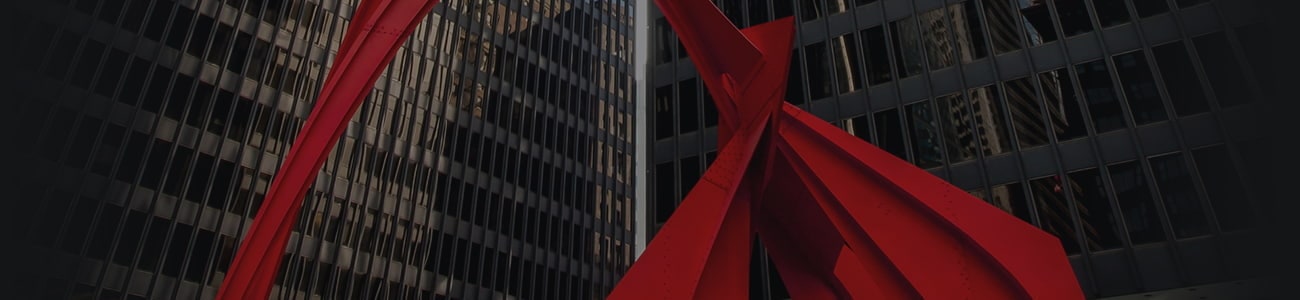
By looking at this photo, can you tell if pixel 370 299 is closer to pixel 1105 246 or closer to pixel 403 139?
pixel 403 139

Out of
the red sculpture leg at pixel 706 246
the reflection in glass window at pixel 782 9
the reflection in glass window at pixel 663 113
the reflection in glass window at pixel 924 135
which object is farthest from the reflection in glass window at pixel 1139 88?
the red sculpture leg at pixel 706 246

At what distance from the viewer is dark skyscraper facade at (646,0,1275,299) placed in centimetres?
2341

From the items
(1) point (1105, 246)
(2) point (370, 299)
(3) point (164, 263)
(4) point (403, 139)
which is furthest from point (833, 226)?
(4) point (403, 139)

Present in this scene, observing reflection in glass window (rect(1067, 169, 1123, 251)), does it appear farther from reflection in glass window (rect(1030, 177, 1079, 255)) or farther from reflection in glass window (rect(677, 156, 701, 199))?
reflection in glass window (rect(677, 156, 701, 199))

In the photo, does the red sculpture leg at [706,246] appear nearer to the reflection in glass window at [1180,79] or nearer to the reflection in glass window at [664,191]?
the reflection in glass window at [1180,79]

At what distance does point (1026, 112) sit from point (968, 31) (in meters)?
3.56

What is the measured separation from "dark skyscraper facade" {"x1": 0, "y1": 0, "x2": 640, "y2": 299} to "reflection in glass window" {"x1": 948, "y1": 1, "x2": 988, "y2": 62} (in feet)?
82.9

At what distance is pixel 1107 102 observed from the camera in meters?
26.0

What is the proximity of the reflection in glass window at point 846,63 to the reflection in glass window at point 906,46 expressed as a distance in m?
1.36

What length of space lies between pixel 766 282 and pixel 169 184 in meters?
25.7

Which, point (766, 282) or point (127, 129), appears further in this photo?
point (127, 129)

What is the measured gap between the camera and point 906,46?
30.3 metres

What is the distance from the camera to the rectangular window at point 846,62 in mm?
31047

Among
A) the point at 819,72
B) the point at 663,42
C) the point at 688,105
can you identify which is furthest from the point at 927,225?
the point at 663,42
